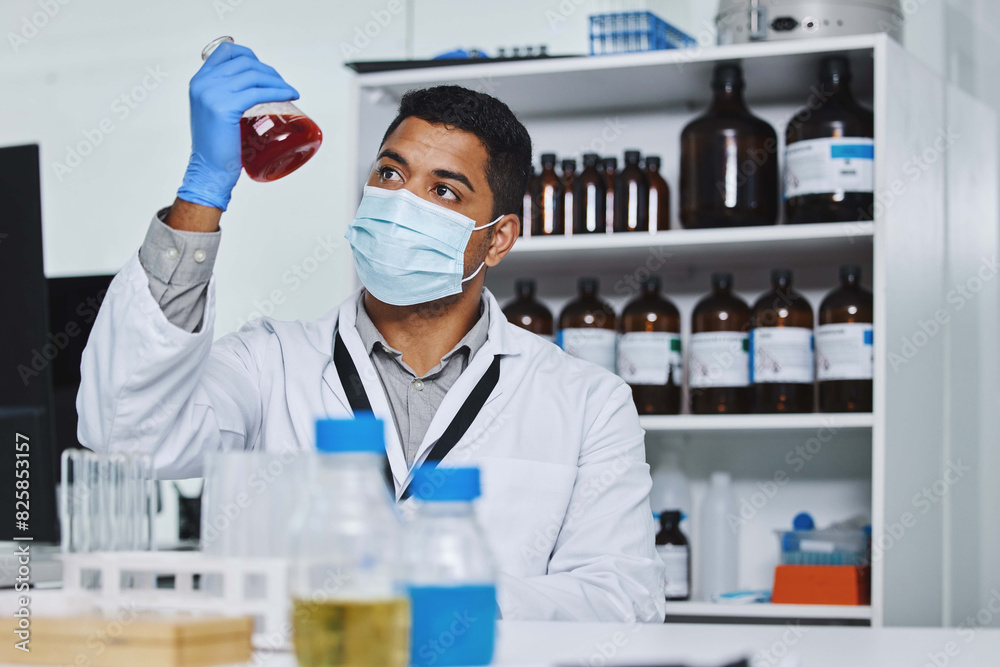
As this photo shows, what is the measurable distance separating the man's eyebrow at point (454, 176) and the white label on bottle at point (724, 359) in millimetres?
648

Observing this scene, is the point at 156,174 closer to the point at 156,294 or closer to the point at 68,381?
the point at 68,381

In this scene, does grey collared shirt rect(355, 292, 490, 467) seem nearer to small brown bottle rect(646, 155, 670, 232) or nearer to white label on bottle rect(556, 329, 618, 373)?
white label on bottle rect(556, 329, 618, 373)

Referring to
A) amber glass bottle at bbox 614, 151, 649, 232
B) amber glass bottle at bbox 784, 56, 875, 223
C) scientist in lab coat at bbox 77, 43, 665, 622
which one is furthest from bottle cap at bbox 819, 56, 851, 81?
scientist in lab coat at bbox 77, 43, 665, 622

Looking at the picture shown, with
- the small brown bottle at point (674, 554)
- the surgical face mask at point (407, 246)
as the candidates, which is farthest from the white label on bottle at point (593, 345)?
the surgical face mask at point (407, 246)

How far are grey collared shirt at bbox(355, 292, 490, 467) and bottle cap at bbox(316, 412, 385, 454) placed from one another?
1.00 metres

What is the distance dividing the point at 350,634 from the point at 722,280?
5.59 ft

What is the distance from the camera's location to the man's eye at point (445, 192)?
1.64 m

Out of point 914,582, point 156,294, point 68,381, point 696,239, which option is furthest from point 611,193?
point 156,294

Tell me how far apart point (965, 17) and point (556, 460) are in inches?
59.8

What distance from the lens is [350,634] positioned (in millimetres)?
553

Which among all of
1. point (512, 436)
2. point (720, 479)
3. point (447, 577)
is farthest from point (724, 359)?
point (447, 577)

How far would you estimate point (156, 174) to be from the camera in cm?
298

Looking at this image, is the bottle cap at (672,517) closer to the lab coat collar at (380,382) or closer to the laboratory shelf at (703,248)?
the laboratory shelf at (703,248)

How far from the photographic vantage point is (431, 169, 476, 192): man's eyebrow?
5.37ft
